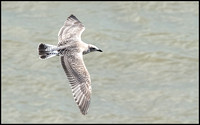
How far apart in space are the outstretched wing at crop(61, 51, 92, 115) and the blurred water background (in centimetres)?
445

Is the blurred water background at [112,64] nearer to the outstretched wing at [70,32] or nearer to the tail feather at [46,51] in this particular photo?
the outstretched wing at [70,32]

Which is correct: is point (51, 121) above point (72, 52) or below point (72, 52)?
below

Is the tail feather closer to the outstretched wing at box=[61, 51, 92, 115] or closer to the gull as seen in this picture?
the gull

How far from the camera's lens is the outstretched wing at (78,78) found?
401 inches

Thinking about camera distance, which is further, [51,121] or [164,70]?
[164,70]

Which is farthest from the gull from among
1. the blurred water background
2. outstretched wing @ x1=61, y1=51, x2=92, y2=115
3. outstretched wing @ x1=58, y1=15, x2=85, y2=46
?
the blurred water background

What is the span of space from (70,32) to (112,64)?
4570 millimetres

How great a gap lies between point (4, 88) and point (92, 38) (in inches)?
98.2

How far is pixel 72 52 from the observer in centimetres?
1073

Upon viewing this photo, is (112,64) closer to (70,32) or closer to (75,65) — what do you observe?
(70,32)

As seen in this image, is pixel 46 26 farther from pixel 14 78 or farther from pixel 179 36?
pixel 179 36

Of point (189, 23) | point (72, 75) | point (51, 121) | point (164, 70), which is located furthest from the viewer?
point (189, 23)

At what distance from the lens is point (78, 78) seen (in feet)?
34.1

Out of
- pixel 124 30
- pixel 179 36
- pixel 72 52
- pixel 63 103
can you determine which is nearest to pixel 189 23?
pixel 179 36
